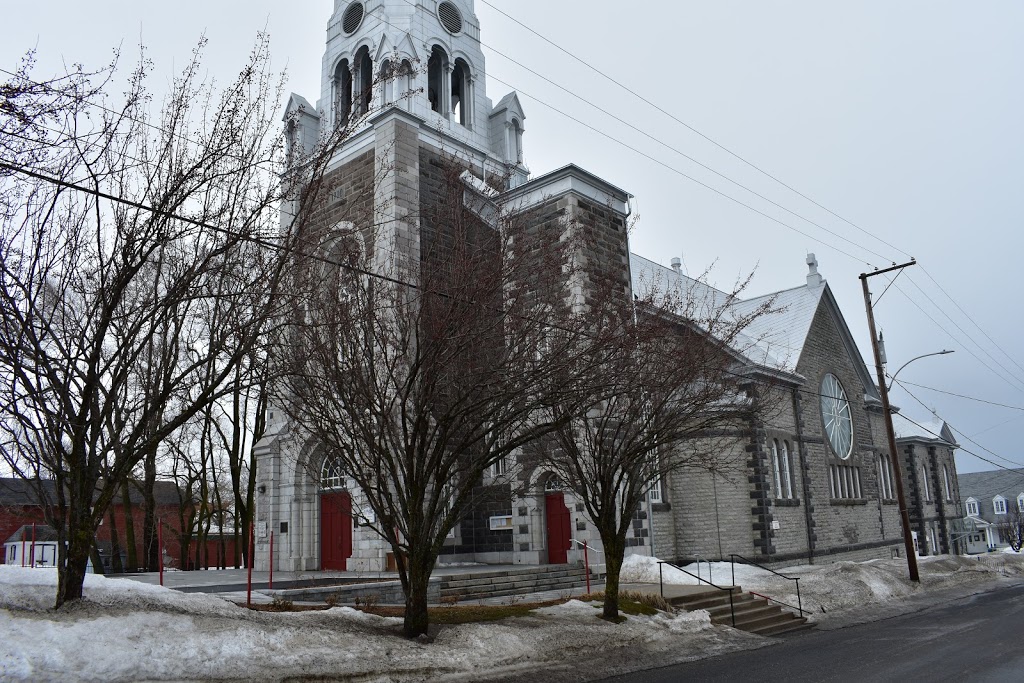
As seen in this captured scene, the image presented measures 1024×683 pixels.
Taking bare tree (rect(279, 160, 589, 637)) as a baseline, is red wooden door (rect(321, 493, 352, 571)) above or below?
below

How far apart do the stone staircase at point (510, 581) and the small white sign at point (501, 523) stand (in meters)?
2.85

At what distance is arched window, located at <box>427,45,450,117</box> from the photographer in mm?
28844

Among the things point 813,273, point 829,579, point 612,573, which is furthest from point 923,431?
point 612,573

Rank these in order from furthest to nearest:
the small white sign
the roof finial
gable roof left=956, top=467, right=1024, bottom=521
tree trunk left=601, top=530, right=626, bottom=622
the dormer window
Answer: gable roof left=956, top=467, right=1024, bottom=521 < the dormer window < the roof finial < the small white sign < tree trunk left=601, top=530, right=626, bottom=622

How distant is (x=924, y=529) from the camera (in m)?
45.1

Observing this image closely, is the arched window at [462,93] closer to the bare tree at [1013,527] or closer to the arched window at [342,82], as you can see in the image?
the arched window at [342,82]

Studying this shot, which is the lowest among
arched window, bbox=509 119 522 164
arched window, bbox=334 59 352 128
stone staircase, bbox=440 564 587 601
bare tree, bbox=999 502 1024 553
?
bare tree, bbox=999 502 1024 553

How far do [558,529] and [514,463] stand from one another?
18.5 feet

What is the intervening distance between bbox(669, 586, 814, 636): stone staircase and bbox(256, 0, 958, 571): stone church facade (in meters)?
4.10

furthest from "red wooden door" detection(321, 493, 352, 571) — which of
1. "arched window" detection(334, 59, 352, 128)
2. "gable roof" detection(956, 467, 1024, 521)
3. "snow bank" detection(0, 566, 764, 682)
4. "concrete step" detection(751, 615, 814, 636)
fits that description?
"gable roof" detection(956, 467, 1024, 521)

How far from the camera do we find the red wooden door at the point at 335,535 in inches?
927

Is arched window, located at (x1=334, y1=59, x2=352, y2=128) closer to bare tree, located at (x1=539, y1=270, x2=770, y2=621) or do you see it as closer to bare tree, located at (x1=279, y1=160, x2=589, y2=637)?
bare tree, located at (x1=539, y1=270, x2=770, y2=621)

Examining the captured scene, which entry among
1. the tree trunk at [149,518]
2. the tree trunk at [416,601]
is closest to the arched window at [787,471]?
the tree trunk at [416,601]

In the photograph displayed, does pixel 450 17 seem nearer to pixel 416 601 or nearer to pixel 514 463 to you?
pixel 514 463
